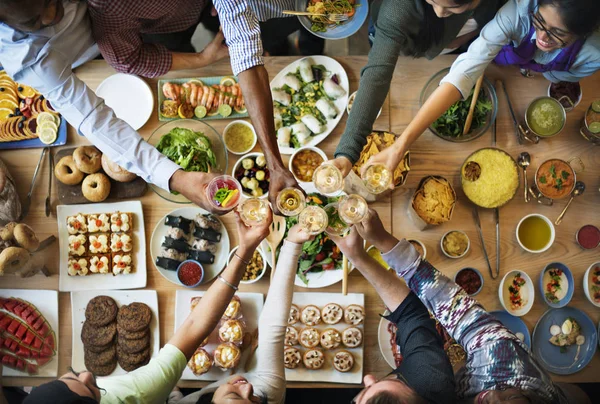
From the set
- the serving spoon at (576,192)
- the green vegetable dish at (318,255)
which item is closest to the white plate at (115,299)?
the green vegetable dish at (318,255)

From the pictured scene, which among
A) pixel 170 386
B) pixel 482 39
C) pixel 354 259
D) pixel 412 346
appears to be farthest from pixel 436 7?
pixel 170 386

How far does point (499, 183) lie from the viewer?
7.95ft

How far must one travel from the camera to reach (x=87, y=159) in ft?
8.05

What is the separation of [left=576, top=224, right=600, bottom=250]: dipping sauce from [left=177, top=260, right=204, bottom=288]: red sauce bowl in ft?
7.33

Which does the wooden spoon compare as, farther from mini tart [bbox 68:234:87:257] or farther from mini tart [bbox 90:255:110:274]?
mini tart [bbox 68:234:87:257]

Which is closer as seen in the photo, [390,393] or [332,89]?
[390,393]

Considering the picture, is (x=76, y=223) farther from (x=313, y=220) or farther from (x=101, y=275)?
(x=313, y=220)

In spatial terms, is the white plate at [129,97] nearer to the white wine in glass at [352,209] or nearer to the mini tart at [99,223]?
the mini tart at [99,223]

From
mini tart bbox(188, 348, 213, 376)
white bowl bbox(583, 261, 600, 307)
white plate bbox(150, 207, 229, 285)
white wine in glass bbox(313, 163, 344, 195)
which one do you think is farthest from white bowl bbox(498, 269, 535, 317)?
mini tart bbox(188, 348, 213, 376)

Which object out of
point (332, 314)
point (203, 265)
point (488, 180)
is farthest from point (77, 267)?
point (488, 180)

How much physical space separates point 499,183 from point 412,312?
94cm

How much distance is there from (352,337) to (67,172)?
1911 millimetres

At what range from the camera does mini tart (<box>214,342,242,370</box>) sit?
2367 millimetres

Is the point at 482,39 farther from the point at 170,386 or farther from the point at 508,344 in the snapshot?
the point at 170,386
